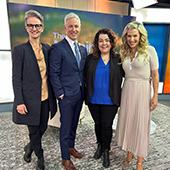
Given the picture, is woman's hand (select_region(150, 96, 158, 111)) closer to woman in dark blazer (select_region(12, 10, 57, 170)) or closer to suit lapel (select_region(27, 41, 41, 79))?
woman in dark blazer (select_region(12, 10, 57, 170))

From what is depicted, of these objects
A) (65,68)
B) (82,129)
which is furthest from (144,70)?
(82,129)

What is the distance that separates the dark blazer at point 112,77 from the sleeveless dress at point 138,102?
0.24ft

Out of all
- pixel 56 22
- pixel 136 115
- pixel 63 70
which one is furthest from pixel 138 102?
pixel 56 22

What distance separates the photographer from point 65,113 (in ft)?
5.51

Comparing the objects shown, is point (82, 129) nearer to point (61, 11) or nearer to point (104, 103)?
point (104, 103)

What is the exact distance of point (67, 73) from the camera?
1.63 m

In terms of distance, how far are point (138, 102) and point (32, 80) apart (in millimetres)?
1166

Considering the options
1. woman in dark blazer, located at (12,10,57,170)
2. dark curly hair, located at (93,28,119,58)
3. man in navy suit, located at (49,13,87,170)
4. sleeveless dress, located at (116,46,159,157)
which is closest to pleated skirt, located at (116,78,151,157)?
sleeveless dress, located at (116,46,159,157)

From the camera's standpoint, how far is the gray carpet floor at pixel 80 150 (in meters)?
1.85

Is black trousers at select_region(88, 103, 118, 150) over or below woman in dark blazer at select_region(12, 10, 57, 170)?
below

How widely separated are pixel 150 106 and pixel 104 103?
19.9 inches

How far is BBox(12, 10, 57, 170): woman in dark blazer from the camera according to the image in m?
1.48

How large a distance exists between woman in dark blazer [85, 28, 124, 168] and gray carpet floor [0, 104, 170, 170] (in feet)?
0.97

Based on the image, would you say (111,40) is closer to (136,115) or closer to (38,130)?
(136,115)
